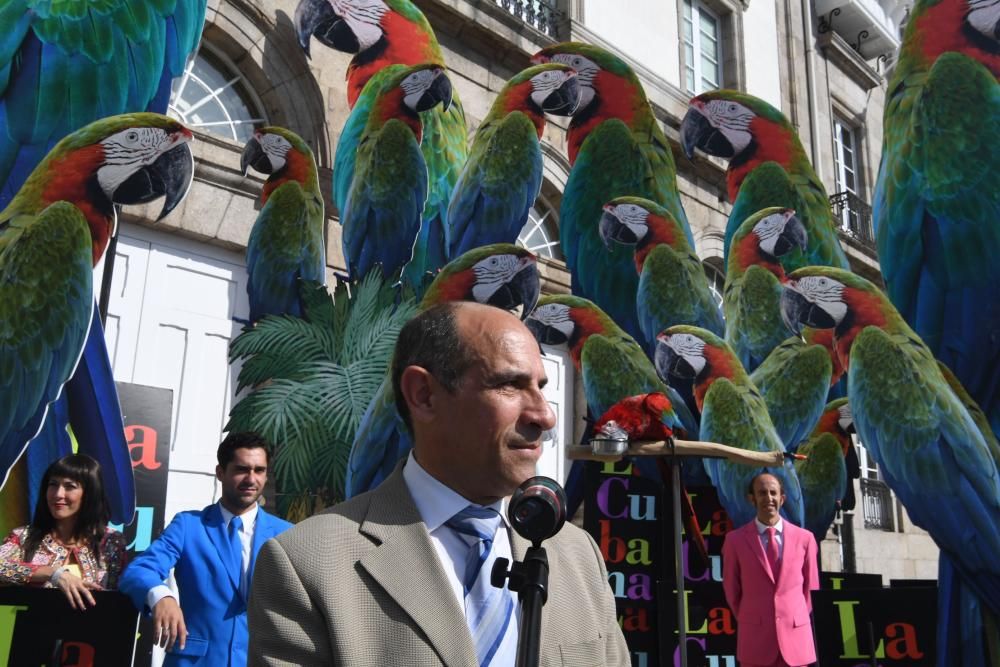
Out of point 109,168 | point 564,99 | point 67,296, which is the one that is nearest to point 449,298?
point 564,99

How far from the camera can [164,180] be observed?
5.02 meters

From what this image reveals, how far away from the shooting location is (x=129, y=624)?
296 cm

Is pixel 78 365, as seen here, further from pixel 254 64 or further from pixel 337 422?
pixel 254 64

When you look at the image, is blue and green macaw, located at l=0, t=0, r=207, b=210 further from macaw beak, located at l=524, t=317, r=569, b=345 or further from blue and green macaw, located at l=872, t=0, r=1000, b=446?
blue and green macaw, located at l=872, t=0, r=1000, b=446

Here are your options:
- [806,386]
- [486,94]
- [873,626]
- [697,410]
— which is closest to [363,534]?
[873,626]

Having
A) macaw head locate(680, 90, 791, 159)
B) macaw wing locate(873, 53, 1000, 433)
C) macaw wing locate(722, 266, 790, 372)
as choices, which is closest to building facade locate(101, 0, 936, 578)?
macaw head locate(680, 90, 791, 159)

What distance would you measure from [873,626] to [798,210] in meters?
4.40

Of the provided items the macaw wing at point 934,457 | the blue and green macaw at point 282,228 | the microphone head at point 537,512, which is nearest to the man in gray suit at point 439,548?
the microphone head at point 537,512

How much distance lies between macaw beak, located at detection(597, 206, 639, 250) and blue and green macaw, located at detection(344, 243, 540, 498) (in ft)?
3.26

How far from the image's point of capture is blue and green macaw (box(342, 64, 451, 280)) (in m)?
6.29

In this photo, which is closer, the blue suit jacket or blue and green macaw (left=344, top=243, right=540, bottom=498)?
the blue suit jacket

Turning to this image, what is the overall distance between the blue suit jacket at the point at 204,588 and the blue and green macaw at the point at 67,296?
1.55 meters

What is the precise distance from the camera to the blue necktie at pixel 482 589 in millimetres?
1312

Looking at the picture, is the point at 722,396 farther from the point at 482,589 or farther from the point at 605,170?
the point at 482,589
